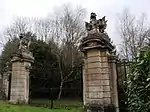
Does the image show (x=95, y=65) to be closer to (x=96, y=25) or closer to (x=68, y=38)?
(x=96, y=25)

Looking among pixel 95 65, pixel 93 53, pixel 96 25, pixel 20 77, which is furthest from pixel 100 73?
pixel 20 77

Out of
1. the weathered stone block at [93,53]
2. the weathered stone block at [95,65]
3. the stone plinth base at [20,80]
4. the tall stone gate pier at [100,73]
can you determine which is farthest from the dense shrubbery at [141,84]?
the stone plinth base at [20,80]

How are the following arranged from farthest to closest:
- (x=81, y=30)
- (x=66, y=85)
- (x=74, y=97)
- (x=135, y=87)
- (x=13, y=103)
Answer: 1. (x=81, y=30)
2. (x=66, y=85)
3. (x=74, y=97)
4. (x=13, y=103)
5. (x=135, y=87)

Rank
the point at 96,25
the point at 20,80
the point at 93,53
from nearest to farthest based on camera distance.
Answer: the point at 93,53 < the point at 96,25 < the point at 20,80

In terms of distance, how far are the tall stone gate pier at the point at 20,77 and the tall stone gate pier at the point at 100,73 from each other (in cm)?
522

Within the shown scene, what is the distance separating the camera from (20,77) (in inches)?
484

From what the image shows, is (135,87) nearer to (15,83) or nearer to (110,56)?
(110,56)

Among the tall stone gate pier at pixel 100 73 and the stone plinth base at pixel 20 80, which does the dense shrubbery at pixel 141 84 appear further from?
the stone plinth base at pixel 20 80

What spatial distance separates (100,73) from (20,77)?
5959 mm

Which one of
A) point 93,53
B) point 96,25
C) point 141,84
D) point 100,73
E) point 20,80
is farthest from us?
point 20,80

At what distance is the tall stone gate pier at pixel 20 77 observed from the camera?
12148 millimetres

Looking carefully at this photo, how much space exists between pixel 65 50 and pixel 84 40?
46.2 ft

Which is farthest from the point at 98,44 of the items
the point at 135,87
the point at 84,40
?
the point at 135,87

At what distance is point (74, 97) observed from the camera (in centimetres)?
1354
